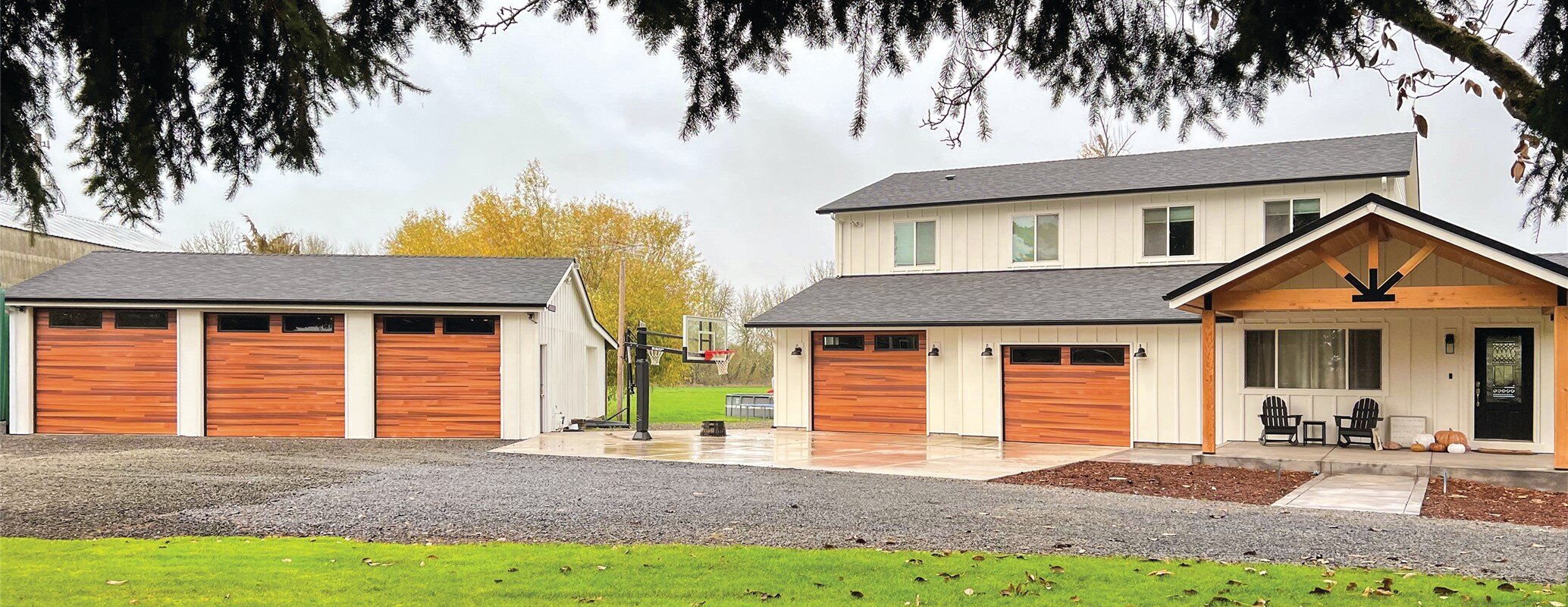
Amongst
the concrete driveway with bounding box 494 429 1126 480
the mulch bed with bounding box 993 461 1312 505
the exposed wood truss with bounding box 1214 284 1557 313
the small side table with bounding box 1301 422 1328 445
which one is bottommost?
the concrete driveway with bounding box 494 429 1126 480

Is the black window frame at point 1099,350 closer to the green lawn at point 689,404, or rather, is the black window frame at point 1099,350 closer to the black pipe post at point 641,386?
the black pipe post at point 641,386

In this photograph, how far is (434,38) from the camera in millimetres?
4398

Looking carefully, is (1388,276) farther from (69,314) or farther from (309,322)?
(69,314)

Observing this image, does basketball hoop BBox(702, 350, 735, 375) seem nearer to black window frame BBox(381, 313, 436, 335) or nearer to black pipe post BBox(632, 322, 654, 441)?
black pipe post BBox(632, 322, 654, 441)

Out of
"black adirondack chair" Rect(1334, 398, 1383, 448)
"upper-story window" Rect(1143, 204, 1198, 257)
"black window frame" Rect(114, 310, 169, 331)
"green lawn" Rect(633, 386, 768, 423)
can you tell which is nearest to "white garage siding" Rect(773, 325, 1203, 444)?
"black adirondack chair" Rect(1334, 398, 1383, 448)

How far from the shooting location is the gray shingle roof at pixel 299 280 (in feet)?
67.9

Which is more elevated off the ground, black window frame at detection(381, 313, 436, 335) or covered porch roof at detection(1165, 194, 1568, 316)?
covered porch roof at detection(1165, 194, 1568, 316)

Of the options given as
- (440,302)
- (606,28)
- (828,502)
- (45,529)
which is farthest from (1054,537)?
(440,302)

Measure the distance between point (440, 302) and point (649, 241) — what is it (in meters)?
22.6

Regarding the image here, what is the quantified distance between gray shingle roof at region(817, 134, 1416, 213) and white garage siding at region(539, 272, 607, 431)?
5.66 m

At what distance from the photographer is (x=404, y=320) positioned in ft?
68.6

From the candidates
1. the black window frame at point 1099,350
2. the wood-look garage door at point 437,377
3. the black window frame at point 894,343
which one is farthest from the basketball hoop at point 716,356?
the black window frame at point 1099,350

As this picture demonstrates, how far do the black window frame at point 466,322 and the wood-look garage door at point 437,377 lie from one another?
0.01 metres

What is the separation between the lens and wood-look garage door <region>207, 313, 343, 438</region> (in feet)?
68.4
